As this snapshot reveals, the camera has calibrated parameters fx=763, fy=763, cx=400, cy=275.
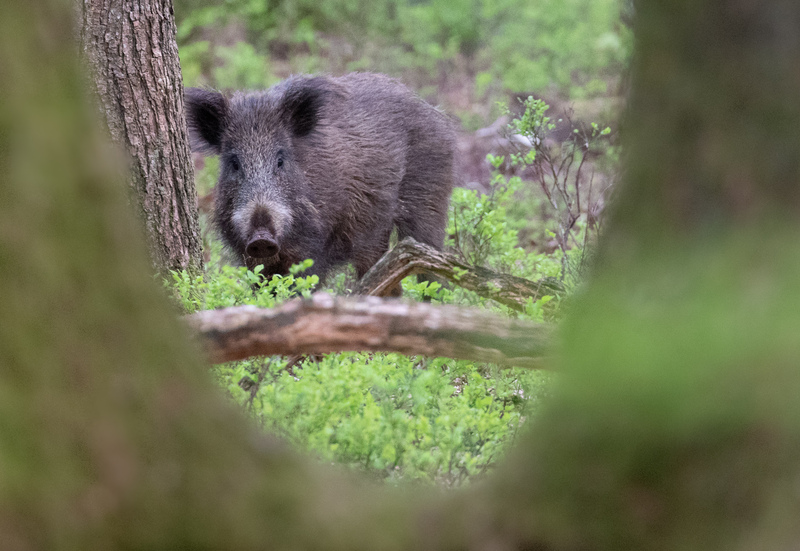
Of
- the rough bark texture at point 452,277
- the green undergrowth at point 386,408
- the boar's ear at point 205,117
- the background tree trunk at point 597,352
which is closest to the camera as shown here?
the background tree trunk at point 597,352

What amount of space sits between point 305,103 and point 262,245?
1184 mm

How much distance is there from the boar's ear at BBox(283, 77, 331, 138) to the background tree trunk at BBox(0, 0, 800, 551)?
14.7ft

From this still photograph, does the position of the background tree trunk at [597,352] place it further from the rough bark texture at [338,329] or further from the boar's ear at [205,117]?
the boar's ear at [205,117]

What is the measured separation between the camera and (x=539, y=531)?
4.79 ft

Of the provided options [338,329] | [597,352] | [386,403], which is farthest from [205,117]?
[597,352]

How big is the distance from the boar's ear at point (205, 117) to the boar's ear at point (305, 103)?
1.67ft

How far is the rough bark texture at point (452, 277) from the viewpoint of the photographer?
414cm

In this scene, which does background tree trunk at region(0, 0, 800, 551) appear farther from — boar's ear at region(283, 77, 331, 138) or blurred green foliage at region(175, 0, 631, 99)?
blurred green foliage at region(175, 0, 631, 99)

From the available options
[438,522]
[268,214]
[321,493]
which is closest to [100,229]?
[321,493]

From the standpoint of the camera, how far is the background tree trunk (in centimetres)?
134

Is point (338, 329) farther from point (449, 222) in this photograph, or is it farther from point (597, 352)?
point (449, 222)

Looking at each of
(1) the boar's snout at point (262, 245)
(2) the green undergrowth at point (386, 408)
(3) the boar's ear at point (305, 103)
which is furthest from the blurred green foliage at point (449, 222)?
(3) the boar's ear at point (305, 103)

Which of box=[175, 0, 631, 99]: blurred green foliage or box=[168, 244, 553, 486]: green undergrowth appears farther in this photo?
box=[175, 0, 631, 99]: blurred green foliage

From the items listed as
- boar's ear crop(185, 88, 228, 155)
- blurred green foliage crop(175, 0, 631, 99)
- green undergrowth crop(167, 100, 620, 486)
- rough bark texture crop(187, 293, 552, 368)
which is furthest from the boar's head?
blurred green foliage crop(175, 0, 631, 99)
